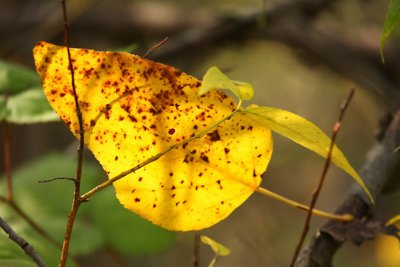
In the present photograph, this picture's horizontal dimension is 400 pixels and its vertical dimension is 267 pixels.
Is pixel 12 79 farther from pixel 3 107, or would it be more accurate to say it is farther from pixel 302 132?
pixel 302 132

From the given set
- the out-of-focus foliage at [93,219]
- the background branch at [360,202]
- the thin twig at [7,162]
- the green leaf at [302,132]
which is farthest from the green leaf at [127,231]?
the green leaf at [302,132]

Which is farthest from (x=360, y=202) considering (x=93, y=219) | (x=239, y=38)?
(x=239, y=38)

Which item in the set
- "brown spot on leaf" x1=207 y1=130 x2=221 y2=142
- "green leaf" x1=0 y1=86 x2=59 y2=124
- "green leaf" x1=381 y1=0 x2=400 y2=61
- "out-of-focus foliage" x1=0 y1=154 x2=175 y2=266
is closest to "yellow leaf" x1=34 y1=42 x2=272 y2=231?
"brown spot on leaf" x1=207 y1=130 x2=221 y2=142

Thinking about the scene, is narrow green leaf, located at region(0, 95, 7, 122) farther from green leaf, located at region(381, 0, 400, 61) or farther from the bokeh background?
green leaf, located at region(381, 0, 400, 61)

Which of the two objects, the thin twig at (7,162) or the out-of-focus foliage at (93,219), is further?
the out-of-focus foliage at (93,219)

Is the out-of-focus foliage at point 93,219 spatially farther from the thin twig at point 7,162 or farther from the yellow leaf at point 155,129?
the yellow leaf at point 155,129

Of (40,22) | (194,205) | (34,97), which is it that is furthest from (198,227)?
(40,22)

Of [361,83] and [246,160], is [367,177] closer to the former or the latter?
[246,160]
